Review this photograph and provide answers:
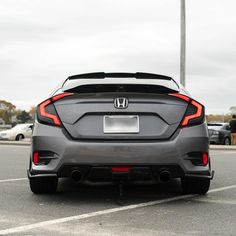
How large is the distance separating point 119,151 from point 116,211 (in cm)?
61

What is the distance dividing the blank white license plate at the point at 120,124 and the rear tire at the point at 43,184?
1.08 m

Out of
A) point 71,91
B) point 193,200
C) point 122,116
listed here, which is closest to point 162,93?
point 122,116

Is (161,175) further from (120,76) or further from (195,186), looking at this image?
(120,76)

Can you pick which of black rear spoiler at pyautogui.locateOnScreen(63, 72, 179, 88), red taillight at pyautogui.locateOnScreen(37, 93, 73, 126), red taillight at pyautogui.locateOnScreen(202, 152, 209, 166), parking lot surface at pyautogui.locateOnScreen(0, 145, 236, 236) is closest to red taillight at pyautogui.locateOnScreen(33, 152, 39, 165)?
red taillight at pyautogui.locateOnScreen(37, 93, 73, 126)

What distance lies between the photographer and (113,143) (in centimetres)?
480

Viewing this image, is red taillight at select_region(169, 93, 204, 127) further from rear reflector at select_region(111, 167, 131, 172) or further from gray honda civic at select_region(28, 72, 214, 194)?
rear reflector at select_region(111, 167, 131, 172)

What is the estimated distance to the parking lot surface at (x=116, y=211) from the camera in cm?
394

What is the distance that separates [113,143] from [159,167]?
0.54 metres

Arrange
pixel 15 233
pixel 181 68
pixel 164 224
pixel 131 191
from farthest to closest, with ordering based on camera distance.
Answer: pixel 181 68 → pixel 131 191 → pixel 164 224 → pixel 15 233

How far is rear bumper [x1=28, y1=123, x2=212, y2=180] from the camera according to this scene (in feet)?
15.7

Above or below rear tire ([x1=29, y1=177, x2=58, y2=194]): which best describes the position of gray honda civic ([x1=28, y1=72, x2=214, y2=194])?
above

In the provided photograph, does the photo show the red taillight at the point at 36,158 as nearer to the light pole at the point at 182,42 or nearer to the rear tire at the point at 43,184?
the rear tire at the point at 43,184

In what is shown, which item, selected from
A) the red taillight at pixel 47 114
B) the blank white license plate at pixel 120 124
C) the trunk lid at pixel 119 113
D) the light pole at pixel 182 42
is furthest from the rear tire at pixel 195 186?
the light pole at pixel 182 42

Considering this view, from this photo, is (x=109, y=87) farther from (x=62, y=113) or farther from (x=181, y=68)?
(x=181, y=68)
